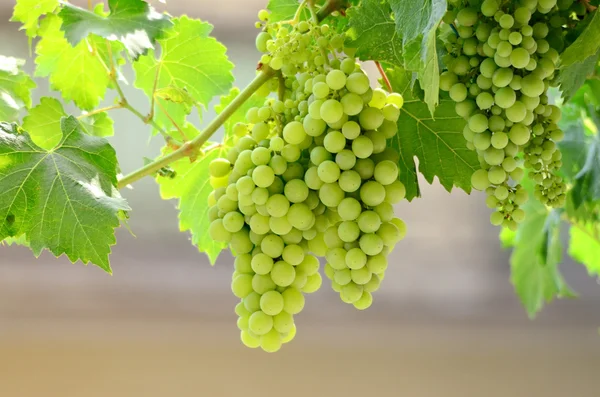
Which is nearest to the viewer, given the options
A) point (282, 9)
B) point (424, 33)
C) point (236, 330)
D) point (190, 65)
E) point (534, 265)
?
point (424, 33)

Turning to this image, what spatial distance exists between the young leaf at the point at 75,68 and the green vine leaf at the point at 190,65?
5 centimetres

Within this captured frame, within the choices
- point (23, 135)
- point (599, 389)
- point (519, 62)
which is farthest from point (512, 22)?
point (599, 389)

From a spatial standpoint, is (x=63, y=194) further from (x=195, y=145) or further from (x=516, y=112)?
(x=516, y=112)

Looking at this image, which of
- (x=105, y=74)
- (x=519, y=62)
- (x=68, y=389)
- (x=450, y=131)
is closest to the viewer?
(x=519, y=62)

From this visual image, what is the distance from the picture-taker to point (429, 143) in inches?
19.2

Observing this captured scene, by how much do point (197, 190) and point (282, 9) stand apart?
7.7 inches

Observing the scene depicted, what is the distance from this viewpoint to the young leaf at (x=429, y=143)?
48 cm

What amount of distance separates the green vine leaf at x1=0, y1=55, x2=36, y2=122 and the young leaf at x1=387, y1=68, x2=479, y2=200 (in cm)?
36

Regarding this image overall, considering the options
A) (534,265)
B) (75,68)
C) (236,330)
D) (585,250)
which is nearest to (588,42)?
(75,68)

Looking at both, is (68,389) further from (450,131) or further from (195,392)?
(450,131)

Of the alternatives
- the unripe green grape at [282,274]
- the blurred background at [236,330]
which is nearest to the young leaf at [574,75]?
the unripe green grape at [282,274]

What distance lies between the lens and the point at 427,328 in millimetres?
2738

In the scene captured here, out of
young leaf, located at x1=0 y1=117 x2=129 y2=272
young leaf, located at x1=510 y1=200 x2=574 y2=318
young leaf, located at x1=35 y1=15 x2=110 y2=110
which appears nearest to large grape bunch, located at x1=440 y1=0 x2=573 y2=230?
young leaf, located at x1=0 y1=117 x2=129 y2=272

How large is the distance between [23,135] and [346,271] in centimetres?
28
